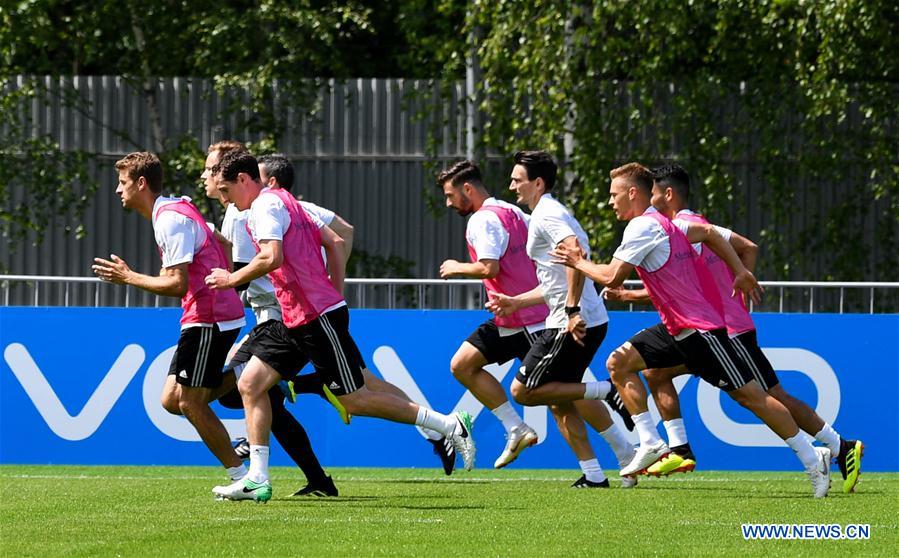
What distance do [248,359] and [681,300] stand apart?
2.56 m

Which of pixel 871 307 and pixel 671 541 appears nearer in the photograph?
pixel 671 541

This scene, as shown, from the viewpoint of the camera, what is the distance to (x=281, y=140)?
63.8 ft

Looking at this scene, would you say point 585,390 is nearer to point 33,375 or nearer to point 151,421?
point 151,421

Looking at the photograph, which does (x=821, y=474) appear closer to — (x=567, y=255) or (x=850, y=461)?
(x=850, y=461)

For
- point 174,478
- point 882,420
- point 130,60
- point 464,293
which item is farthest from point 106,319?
point 130,60

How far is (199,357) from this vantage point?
8625 mm

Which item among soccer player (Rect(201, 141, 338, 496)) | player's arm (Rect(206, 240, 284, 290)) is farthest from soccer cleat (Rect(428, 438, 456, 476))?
player's arm (Rect(206, 240, 284, 290))

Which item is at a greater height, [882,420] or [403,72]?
[403,72]

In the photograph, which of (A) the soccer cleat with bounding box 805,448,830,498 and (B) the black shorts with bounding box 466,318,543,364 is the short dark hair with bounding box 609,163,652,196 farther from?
(A) the soccer cleat with bounding box 805,448,830,498

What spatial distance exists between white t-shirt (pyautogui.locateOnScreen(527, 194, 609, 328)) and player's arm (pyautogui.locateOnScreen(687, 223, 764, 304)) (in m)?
0.70

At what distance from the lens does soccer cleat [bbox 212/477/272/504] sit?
8.35 metres

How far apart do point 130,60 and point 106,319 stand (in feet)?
28.5

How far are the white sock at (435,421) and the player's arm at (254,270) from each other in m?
1.21

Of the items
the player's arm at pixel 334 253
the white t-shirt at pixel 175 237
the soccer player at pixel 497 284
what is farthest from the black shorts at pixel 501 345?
the white t-shirt at pixel 175 237
